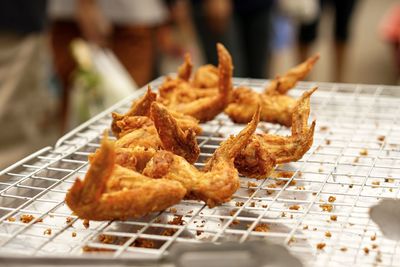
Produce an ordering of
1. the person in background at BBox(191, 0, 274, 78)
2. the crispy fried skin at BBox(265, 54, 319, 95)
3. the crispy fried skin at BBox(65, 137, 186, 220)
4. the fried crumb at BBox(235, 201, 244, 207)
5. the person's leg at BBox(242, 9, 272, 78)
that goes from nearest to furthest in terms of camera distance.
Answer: the crispy fried skin at BBox(65, 137, 186, 220) < the fried crumb at BBox(235, 201, 244, 207) < the crispy fried skin at BBox(265, 54, 319, 95) < the person in background at BBox(191, 0, 274, 78) < the person's leg at BBox(242, 9, 272, 78)

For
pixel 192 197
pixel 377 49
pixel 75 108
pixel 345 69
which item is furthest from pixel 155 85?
pixel 377 49

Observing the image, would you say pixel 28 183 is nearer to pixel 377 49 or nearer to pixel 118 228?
pixel 118 228

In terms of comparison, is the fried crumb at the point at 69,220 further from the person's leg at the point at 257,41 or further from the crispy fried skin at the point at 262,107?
the person's leg at the point at 257,41

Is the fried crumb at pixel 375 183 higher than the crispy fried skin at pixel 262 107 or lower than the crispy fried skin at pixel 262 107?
lower

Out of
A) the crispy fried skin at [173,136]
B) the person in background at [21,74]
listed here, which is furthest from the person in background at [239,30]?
the crispy fried skin at [173,136]

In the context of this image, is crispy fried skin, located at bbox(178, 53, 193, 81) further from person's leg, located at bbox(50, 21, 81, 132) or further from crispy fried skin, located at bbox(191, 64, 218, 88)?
person's leg, located at bbox(50, 21, 81, 132)

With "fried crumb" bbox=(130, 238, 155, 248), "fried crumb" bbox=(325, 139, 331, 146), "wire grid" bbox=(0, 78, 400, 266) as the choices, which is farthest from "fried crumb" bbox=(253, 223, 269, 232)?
"fried crumb" bbox=(325, 139, 331, 146)

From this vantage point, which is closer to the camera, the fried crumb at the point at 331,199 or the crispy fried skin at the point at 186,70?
the fried crumb at the point at 331,199
